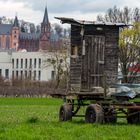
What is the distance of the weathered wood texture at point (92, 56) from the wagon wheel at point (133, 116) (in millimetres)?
2652

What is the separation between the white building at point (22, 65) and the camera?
140000mm

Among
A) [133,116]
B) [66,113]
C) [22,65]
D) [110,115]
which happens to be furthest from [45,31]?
[110,115]

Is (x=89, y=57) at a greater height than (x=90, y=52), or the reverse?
(x=90, y=52)

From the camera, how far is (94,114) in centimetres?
1742

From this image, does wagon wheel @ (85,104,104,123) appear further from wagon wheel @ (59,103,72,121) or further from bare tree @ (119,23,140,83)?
bare tree @ (119,23,140,83)

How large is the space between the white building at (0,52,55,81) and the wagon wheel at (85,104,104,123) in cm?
11912

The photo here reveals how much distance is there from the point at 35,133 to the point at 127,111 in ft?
17.8

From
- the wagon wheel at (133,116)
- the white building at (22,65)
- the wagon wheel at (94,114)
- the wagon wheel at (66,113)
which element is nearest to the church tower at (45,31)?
the white building at (22,65)

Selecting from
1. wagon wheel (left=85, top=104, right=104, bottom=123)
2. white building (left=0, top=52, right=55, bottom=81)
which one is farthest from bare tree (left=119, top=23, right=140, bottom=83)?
white building (left=0, top=52, right=55, bottom=81)

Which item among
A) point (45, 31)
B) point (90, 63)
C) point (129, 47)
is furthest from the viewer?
point (45, 31)

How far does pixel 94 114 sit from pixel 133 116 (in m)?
1.86

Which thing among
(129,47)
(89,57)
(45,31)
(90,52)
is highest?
(45,31)

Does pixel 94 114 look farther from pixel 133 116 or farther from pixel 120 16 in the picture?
pixel 120 16

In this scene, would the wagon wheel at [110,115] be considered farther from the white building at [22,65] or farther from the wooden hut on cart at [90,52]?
the white building at [22,65]
